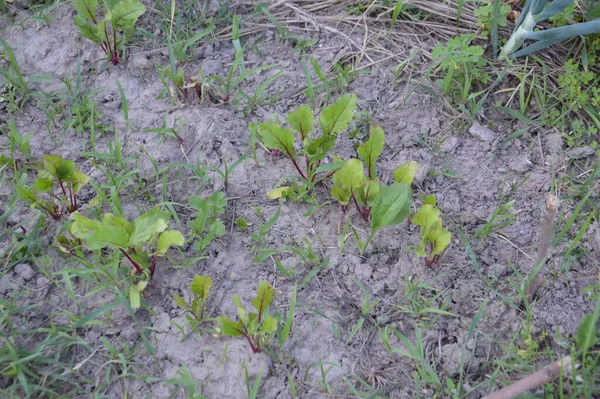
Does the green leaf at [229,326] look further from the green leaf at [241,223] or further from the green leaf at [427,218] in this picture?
the green leaf at [427,218]

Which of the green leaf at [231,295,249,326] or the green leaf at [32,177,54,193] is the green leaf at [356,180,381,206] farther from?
the green leaf at [32,177,54,193]

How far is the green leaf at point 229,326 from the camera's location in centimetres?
173

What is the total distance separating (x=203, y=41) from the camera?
8.63 feet

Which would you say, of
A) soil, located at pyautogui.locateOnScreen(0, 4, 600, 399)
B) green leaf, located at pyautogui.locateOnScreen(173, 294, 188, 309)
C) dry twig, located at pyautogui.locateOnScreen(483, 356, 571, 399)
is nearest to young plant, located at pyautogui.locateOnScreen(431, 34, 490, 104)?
soil, located at pyautogui.locateOnScreen(0, 4, 600, 399)

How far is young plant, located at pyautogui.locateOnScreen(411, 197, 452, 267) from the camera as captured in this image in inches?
74.9

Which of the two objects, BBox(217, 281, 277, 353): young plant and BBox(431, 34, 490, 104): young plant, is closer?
BBox(217, 281, 277, 353): young plant

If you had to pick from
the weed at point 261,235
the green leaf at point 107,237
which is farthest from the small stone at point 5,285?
the weed at point 261,235

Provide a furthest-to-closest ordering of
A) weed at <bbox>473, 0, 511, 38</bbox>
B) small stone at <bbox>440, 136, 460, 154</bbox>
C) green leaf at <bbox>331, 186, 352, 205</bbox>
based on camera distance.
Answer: weed at <bbox>473, 0, 511, 38</bbox> → small stone at <bbox>440, 136, 460, 154</bbox> → green leaf at <bbox>331, 186, 352, 205</bbox>

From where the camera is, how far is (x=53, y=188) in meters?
2.11

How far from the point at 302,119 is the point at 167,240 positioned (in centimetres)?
70

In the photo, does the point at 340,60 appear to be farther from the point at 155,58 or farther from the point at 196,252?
the point at 196,252

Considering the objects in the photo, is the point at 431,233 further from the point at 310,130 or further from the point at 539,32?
the point at 539,32

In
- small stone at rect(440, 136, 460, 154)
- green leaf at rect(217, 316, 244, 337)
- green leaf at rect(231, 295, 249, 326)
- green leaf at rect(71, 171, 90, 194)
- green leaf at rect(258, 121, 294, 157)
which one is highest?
green leaf at rect(258, 121, 294, 157)

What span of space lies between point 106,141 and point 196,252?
2.29 ft
